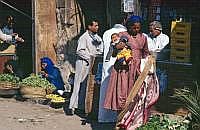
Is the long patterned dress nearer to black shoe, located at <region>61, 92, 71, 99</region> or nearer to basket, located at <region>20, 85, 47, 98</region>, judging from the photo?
black shoe, located at <region>61, 92, 71, 99</region>

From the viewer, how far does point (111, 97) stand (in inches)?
332

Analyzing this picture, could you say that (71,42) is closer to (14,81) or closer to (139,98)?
(14,81)

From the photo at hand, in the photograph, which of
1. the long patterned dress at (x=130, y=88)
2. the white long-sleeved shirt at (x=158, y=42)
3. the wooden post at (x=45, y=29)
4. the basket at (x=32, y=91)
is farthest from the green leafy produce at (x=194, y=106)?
the wooden post at (x=45, y=29)

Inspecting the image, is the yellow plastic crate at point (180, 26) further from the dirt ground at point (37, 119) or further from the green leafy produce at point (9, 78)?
the green leafy produce at point (9, 78)

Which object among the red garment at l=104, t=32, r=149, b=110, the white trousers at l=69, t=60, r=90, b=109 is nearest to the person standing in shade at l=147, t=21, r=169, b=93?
the red garment at l=104, t=32, r=149, b=110

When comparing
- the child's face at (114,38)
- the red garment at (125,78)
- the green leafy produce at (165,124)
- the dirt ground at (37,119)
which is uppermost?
the child's face at (114,38)

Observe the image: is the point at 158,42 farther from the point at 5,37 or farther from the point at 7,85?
the point at 5,37

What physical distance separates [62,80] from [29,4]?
3.16m

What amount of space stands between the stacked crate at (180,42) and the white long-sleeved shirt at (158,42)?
0.51ft

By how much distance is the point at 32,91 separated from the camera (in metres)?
12.0

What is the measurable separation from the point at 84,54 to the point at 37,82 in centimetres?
221

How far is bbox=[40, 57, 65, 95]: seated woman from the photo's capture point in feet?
41.3

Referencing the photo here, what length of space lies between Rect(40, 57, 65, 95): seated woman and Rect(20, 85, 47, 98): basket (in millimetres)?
542

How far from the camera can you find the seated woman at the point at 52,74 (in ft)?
41.3
